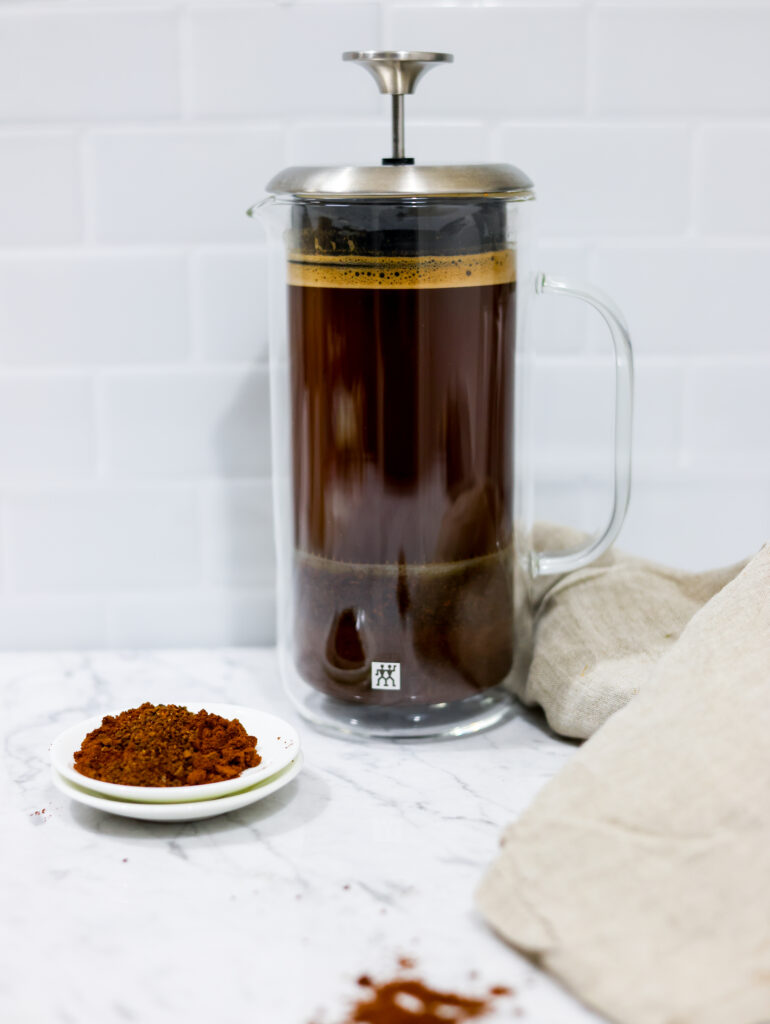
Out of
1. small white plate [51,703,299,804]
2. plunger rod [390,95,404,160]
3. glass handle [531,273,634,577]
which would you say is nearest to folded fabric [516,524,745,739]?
glass handle [531,273,634,577]

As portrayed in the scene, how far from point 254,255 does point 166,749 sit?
0.40 m

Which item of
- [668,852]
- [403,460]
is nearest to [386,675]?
[403,460]

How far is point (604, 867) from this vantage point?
0.54 metres

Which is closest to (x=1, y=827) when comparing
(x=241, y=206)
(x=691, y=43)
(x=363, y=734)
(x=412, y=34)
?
(x=363, y=734)

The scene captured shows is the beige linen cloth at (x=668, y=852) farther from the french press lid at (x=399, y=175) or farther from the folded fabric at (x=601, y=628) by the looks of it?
the french press lid at (x=399, y=175)

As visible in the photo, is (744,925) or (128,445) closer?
(744,925)

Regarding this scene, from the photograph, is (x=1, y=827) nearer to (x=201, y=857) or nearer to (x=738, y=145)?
(x=201, y=857)

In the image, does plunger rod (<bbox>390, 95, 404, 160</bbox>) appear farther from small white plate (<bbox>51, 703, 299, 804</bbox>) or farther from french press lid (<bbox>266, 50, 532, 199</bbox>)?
small white plate (<bbox>51, 703, 299, 804</bbox>)

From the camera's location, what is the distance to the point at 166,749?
0.66 m

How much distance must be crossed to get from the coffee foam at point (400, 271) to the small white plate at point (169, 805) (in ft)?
0.98

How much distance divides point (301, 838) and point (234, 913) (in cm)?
8

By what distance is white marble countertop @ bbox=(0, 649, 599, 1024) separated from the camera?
0.51 m

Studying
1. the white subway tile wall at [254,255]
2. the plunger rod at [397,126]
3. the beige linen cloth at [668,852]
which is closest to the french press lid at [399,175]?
the plunger rod at [397,126]

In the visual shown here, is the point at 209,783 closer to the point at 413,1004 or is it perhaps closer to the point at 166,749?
the point at 166,749
